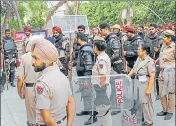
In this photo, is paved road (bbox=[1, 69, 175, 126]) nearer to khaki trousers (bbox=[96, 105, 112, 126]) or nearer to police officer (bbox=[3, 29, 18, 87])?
khaki trousers (bbox=[96, 105, 112, 126])

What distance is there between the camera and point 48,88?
264 centimetres

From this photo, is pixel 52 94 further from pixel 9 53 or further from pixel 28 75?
pixel 9 53

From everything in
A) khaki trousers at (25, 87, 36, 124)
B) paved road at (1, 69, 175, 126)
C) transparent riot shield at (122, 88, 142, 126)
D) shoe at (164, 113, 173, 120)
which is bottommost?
paved road at (1, 69, 175, 126)

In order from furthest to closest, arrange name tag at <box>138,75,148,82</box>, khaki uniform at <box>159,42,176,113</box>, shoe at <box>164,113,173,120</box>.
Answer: shoe at <box>164,113,173,120</box> < khaki uniform at <box>159,42,176,113</box> < name tag at <box>138,75,148,82</box>

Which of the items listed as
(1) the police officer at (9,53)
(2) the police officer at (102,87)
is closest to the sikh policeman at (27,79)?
(2) the police officer at (102,87)

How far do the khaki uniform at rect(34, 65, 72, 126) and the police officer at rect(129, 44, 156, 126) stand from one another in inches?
87.8

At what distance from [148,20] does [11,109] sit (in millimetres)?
17945

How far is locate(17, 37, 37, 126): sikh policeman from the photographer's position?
407 cm

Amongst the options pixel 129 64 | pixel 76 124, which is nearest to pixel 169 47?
pixel 129 64

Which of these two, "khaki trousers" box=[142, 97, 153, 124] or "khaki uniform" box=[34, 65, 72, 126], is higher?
"khaki uniform" box=[34, 65, 72, 126]

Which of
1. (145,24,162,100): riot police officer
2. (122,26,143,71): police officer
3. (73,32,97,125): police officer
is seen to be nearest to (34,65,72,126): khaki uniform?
(73,32,97,125): police officer

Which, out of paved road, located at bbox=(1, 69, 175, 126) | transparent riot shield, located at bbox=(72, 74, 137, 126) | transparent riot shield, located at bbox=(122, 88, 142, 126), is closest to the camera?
transparent riot shield, located at bbox=(72, 74, 137, 126)

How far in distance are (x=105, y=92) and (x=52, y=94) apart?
2.00 meters

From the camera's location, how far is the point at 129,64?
21.3 ft
